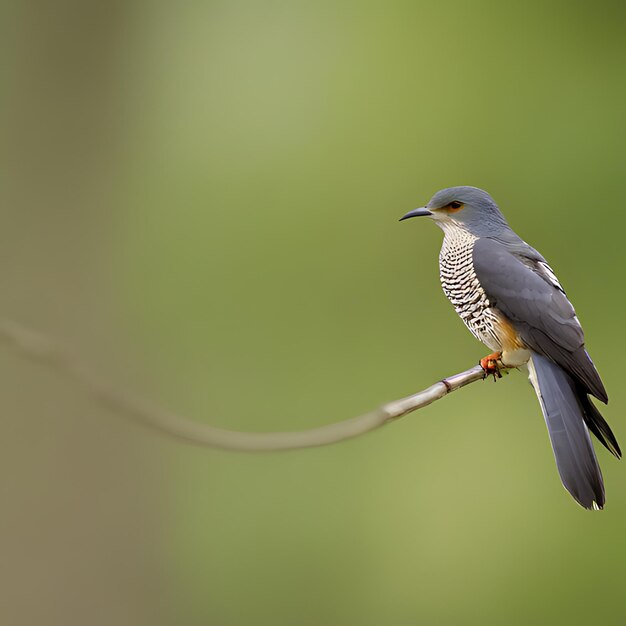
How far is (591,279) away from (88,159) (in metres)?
2.15

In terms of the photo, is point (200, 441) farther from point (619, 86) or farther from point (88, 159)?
point (619, 86)

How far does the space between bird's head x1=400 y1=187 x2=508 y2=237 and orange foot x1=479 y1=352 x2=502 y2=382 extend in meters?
0.20

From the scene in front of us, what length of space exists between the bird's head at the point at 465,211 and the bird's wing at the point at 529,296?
3 cm

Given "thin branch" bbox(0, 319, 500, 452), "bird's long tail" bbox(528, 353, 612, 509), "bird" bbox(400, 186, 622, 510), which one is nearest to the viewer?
"thin branch" bbox(0, 319, 500, 452)

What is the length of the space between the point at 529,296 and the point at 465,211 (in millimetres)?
171

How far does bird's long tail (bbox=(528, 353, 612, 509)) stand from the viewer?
98 centimetres

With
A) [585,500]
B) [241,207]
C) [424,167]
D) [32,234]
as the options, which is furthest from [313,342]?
[585,500]

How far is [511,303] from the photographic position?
4.25ft

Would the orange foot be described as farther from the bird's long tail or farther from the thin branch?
the thin branch

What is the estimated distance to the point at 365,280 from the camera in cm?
381

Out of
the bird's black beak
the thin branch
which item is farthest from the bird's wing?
the thin branch

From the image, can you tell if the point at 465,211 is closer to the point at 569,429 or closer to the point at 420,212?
the point at 420,212

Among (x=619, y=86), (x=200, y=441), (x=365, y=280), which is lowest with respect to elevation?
(x=200, y=441)

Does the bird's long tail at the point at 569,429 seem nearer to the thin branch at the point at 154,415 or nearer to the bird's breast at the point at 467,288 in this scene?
the bird's breast at the point at 467,288
